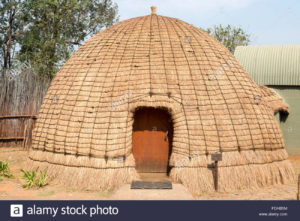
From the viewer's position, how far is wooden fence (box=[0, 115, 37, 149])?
14.8 meters

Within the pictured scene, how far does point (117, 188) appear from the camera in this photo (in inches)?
311

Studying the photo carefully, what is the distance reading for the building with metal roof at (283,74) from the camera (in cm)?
1473

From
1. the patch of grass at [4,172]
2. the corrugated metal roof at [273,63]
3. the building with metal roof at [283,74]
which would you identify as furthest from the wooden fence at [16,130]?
the building with metal roof at [283,74]

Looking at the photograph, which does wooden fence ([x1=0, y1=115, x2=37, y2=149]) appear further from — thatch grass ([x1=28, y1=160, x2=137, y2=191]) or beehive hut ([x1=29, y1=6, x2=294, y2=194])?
thatch grass ([x1=28, y1=160, x2=137, y2=191])

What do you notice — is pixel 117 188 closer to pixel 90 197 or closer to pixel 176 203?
pixel 90 197

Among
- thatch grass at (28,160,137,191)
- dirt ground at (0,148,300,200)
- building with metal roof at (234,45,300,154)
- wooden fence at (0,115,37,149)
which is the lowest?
dirt ground at (0,148,300,200)

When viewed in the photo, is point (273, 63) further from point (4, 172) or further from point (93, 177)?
point (4, 172)

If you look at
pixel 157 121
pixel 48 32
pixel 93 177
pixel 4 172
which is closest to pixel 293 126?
pixel 157 121

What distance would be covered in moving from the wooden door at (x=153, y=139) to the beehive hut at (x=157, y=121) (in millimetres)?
29

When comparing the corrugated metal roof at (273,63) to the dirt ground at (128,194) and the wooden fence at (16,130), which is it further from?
the wooden fence at (16,130)

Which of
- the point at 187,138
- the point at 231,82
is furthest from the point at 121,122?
the point at 231,82

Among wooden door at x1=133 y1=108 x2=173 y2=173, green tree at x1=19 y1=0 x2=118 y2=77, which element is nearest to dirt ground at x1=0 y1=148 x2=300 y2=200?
wooden door at x1=133 y1=108 x2=173 y2=173

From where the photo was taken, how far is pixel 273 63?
1588 cm

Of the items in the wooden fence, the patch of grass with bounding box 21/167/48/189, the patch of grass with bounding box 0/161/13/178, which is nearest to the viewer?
the patch of grass with bounding box 21/167/48/189
